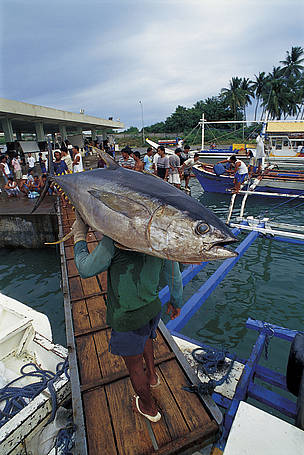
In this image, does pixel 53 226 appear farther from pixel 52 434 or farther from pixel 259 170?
pixel 259 170

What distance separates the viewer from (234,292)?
21.4 feet

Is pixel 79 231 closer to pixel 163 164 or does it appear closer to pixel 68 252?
pixel 68 252

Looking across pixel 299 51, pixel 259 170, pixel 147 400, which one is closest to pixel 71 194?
pixel 147 400

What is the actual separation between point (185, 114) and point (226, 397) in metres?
62.2

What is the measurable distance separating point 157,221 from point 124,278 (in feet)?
1.82

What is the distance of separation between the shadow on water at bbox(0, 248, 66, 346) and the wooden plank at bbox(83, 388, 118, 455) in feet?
11.7

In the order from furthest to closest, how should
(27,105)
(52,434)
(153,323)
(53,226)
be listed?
(27,105) < (53,226) < (52,434) < (153,323)

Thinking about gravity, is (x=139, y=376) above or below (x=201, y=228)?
below

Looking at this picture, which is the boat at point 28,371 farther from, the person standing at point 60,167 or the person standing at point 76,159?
the person standing at point 76,159

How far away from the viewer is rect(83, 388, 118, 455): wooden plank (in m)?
1.85

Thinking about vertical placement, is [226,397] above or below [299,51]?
below

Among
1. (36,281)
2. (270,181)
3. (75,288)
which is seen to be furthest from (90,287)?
(270,181)

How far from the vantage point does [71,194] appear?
2.12 m

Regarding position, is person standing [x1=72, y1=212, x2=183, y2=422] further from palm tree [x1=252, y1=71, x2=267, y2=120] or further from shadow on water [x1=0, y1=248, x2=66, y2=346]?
palm tree [x1=252, y1=71, x2=267, y2=120]
